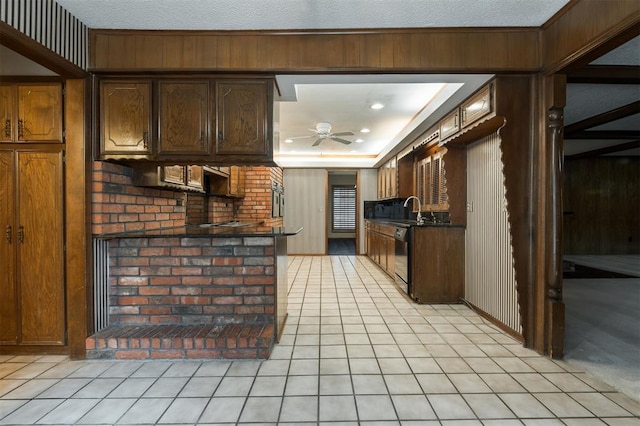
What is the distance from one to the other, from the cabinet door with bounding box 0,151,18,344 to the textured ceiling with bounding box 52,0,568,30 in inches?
48.7

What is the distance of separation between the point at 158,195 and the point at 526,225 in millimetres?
3276

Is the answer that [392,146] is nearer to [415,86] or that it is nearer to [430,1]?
[415,86]

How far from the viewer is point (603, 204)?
7.43 m

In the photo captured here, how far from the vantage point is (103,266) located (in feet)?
7.79

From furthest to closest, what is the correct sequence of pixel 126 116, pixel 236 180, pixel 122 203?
pixel 236 180
pixel 122 203
pixel 126 116

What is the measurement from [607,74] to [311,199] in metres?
5.62

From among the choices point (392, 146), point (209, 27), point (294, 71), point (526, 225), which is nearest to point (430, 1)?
point (294, 71)

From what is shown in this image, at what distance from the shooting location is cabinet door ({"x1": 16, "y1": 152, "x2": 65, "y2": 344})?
2268 millimetres

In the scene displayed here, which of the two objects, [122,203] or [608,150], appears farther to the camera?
[608,150]

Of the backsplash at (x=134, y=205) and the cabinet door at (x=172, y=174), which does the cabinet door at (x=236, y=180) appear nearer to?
the backsplash at (x=134, y=205)

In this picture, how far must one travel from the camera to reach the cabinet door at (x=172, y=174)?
2672 mm

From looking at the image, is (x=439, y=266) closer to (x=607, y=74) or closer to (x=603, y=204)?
(x=607, y=74)

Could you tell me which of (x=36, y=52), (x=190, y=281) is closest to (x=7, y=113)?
(x=36, y=52)

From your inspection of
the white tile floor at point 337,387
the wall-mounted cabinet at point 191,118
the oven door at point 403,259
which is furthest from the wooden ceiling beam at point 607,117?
the wall-mounted cabinet at point 191,118
